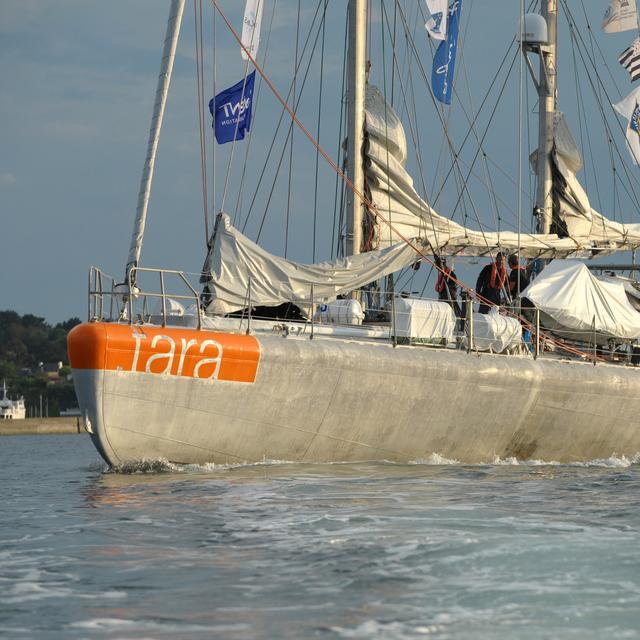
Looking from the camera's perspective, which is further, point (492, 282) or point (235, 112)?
point (492, 282)

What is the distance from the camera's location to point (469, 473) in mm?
17953

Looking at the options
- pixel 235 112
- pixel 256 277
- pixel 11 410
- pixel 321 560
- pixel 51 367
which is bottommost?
pixel 11 410

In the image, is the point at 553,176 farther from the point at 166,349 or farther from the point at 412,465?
the point at 166,349

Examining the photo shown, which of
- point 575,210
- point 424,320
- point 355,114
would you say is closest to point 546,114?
point 575,210

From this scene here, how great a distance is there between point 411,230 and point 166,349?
8.89 meters

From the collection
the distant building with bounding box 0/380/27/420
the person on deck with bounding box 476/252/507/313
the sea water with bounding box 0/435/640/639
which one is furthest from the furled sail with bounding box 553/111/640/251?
the distant building with bounding box 0/380/27/420

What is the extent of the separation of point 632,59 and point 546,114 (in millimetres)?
2743

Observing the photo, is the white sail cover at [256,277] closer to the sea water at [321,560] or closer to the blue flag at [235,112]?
the blue flag at [235,112]

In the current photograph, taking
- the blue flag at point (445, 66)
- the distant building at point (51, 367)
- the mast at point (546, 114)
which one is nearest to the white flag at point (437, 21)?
the blue flag at point (445, 66)

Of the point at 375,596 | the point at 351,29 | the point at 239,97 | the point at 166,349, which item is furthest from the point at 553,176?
the point at 375,596

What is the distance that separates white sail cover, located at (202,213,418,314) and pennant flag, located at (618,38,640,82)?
1193cm

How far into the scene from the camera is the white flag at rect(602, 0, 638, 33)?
104ft

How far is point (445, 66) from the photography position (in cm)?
2509

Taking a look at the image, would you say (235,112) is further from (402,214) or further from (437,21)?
(437,21)
